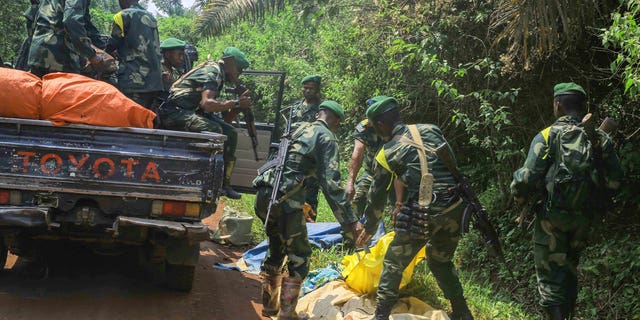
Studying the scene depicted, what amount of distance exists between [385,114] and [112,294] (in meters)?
2.70

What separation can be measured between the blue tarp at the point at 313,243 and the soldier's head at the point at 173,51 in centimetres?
224

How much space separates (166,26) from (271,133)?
60.5 feet

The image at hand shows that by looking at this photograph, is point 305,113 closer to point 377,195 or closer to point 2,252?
point 377,195

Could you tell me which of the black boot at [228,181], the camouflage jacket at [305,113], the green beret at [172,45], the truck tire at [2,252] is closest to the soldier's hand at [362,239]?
the black boot at [228,181]

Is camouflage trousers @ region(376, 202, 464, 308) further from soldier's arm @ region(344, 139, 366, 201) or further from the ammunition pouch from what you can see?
soldier's arm @ region(344, 139, 366, 201)

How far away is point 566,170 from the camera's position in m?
4.46

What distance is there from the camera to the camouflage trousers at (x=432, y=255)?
4629 mm

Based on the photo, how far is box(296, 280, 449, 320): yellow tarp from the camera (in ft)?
16.0

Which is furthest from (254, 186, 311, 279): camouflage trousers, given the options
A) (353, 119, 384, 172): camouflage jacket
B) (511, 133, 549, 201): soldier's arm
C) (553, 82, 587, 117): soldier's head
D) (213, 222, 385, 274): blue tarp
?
(553, 82, 587, 117): soldier's head

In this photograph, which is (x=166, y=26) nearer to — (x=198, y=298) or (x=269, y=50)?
(x=269, y=50)

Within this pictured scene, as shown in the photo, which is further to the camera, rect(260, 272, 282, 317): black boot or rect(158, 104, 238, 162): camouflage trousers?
rect(158, 104, 238, 162): camouflage trousers

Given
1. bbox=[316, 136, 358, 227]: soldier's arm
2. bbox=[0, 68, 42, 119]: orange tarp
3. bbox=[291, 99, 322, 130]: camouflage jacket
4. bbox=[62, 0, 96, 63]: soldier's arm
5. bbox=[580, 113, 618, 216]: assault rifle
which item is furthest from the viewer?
bbox=[291, 99, 322, 130]: camouflage jacket

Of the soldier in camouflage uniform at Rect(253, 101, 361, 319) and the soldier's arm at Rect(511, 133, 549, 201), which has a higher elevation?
the soldier's arm at Rect(511, 133, 549, 201)

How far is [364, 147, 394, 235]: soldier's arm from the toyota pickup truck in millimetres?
1180
